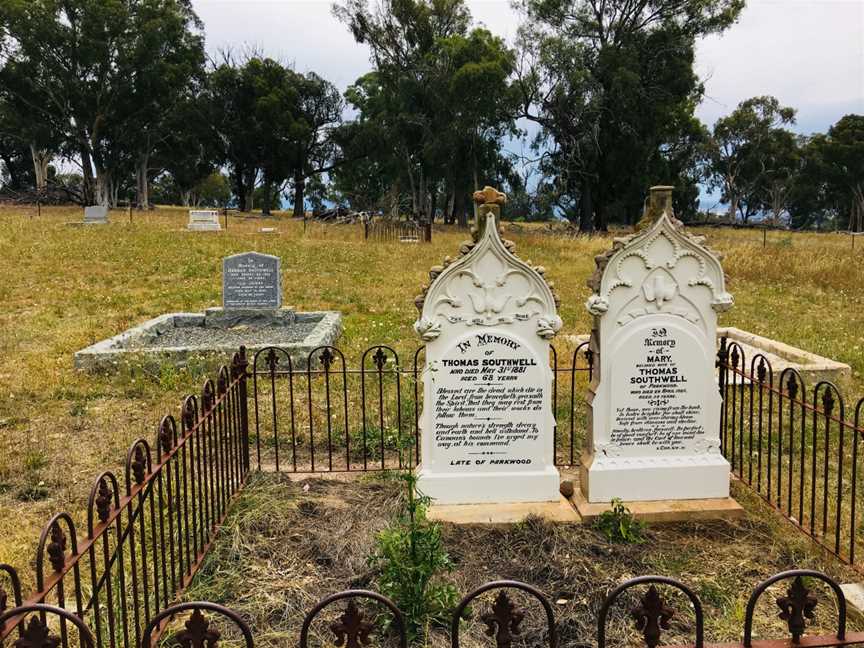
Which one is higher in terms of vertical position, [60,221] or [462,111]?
[462,111]

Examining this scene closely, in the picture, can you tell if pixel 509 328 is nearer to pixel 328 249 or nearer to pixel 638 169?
pixel 328 249

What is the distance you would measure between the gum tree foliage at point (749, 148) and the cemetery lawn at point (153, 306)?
39844 millimetres

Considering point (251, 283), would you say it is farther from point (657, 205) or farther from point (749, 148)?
point (749, 148)

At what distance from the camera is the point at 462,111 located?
35625 millimetres

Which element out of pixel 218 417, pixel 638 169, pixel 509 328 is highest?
pixel 638 169

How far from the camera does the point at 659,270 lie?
4766mm

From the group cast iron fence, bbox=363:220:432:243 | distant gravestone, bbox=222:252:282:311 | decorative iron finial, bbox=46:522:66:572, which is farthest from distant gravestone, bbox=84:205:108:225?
decorative iron finial, bbox=46:522:66:572

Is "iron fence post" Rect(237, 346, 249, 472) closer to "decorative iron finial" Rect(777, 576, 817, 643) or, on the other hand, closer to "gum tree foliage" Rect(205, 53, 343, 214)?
"decorative iron finial" Rect(777, 576, 817, 643)

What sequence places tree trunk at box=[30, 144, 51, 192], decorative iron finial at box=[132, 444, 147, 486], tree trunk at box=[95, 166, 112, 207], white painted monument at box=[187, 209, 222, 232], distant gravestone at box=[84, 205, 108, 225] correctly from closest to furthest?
decorative iron finial at box=[132, 444, 147, 486] → distant gravestone at box=[84, 205, 108, 225] → white painted monument at box=[187, 209, 222, 232] → tree trunk at box=[95, 166, 112, 207] → tree trunk at box=[30, 144, 51, 192]

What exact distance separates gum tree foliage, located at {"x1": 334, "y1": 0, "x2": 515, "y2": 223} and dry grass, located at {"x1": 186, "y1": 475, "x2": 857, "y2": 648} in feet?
105

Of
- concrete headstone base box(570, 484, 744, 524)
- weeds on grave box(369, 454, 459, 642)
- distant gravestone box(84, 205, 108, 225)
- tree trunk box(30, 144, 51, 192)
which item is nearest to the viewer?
weeds on grave box(369, 454, 459, 642)

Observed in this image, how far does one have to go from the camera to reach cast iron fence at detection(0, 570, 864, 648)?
1936 millimetres

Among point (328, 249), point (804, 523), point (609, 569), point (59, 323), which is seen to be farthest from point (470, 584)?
point (328, 249)

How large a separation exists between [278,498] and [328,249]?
55.4 feet
